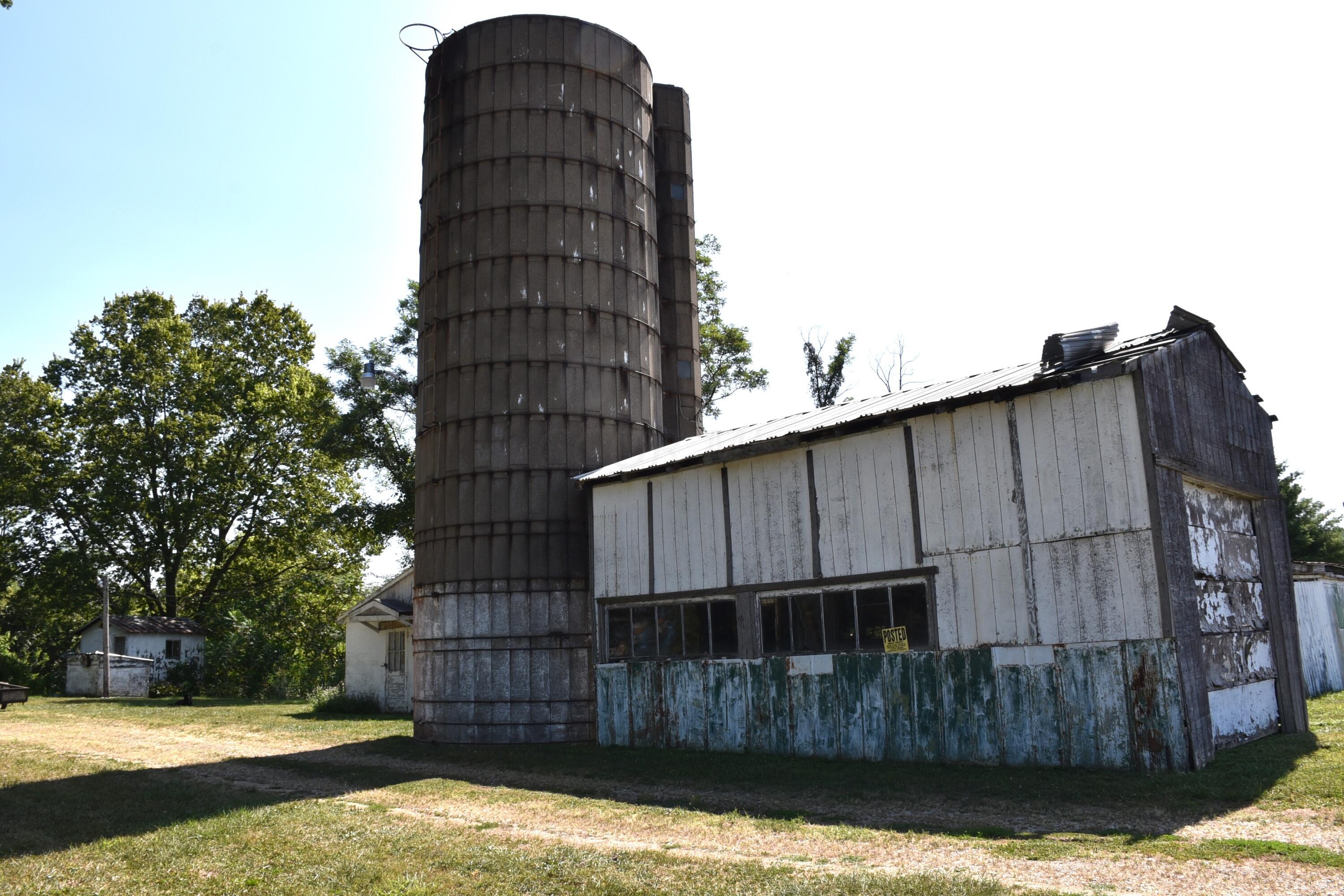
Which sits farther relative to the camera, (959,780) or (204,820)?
(959,780)

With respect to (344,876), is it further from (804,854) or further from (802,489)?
(802,489)

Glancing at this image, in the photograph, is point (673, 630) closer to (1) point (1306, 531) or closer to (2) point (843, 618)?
(2) point (843, 618)

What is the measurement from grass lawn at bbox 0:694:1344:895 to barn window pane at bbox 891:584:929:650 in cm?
Result: 169

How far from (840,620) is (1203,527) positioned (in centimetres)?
518

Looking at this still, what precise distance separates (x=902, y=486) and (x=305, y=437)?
118 ft

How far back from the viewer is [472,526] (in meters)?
20.4

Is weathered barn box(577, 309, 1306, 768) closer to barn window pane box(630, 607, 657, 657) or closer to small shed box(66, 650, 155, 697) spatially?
barn window pane box(630, 607, 657, 657)

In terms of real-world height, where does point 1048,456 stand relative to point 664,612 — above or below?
above

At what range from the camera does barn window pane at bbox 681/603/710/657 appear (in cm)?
1675

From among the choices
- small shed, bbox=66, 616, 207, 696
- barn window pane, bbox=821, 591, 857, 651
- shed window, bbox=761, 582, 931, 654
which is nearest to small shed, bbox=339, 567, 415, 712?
small shed, bbox=66, 616, 207, 696

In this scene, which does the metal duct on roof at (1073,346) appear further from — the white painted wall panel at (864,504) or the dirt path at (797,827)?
the dirt path at (797,827)

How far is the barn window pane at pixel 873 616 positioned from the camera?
47.1 feet

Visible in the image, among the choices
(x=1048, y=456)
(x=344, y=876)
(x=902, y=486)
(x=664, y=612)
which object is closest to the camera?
(x=344, y=876)

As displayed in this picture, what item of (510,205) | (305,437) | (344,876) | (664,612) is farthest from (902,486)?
(305,437)
